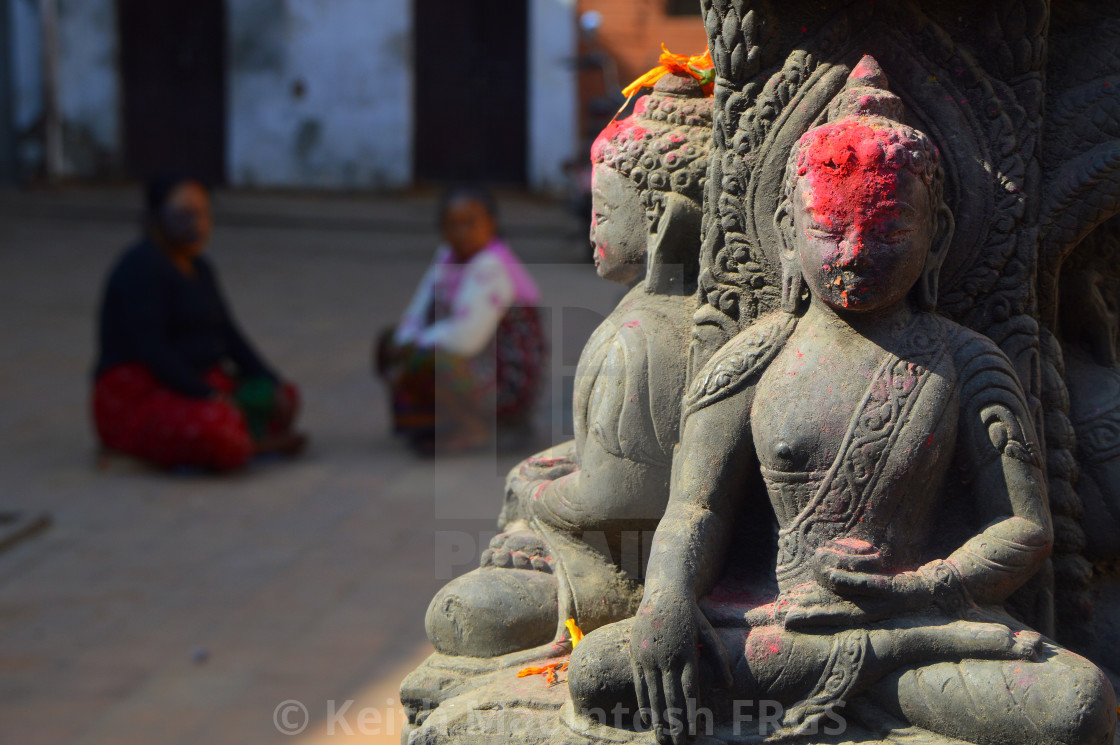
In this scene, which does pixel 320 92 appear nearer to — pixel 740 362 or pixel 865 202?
pixel 740 362

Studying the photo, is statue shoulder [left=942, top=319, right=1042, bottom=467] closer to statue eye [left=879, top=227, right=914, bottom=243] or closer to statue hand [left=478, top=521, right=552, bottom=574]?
statue eye [left=879, top=227, right=914, bottom=243]

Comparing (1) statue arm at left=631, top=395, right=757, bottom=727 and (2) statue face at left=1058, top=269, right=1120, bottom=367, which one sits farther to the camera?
(2) statue face at left=1058, top=269, right=1120, bottom=367

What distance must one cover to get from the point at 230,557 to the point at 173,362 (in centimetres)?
126

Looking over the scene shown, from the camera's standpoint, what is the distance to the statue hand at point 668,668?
1.67m

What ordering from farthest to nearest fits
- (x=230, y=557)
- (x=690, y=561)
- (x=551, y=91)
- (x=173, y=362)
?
1. (x=551, y=91)
2. (x=173, y=362)
3. (x=230, y=557)
4. (x=690, y=561)

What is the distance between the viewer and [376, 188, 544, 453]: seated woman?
5.59 meters

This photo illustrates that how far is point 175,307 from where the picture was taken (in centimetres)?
550

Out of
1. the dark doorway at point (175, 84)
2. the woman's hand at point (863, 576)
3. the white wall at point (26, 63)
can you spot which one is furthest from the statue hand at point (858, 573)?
the white wall at point (26, 63)

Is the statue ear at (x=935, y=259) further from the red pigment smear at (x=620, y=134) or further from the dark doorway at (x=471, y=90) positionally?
the dark doorway at (x=471, y=90)

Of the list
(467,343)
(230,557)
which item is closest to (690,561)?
(230,557)

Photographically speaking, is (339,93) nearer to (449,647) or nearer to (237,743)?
(237,743)

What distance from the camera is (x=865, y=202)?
1.66m

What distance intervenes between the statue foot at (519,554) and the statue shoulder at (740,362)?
44 centimetres

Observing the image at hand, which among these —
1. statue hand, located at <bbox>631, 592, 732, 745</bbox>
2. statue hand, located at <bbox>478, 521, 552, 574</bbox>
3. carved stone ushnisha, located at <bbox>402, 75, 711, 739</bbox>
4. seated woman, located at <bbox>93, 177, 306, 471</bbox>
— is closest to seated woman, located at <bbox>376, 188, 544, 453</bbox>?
seated woman, located at <bbox>93, 177, 306, 471</bbox>
